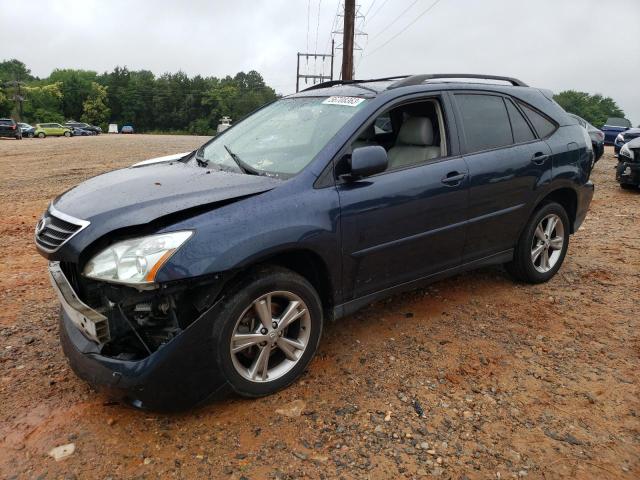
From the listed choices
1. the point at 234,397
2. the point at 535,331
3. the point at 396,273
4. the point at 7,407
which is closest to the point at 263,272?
the point at 234,397

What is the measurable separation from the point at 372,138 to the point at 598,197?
7318mm

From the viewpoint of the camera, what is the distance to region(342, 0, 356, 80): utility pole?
1942 cm

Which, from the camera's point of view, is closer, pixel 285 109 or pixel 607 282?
pixel 285 109

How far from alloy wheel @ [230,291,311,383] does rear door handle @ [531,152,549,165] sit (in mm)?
2465

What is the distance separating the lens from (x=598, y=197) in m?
9.33

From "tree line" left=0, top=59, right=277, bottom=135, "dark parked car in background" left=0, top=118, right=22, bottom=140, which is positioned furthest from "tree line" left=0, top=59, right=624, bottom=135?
"dark parked car in background" left=0, top=118, right=22, bottom=140

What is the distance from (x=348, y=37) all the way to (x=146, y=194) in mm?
18598

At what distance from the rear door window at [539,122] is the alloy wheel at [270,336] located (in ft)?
9.02

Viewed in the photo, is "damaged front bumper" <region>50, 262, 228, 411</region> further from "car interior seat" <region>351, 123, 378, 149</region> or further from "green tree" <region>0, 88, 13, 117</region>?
"green tree" <region>0, 88, 13, 117</region>

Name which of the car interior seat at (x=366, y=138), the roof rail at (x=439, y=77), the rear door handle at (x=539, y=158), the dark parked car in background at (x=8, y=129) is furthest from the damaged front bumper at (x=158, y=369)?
the dark parked car in background at (x=8, y=129)

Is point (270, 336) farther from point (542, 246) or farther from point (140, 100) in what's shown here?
point (140, 100)

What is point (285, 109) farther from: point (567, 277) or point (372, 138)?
point (567, 277)

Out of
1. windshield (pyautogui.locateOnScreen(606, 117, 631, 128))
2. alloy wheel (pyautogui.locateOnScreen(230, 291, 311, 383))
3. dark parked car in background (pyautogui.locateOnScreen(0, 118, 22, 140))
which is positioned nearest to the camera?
alloy wheel (pyautogui.locateOnScreen(230, 291, 311, 383))

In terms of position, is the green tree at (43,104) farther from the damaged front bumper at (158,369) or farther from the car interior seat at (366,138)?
the damaged front bumper at (158,369)
